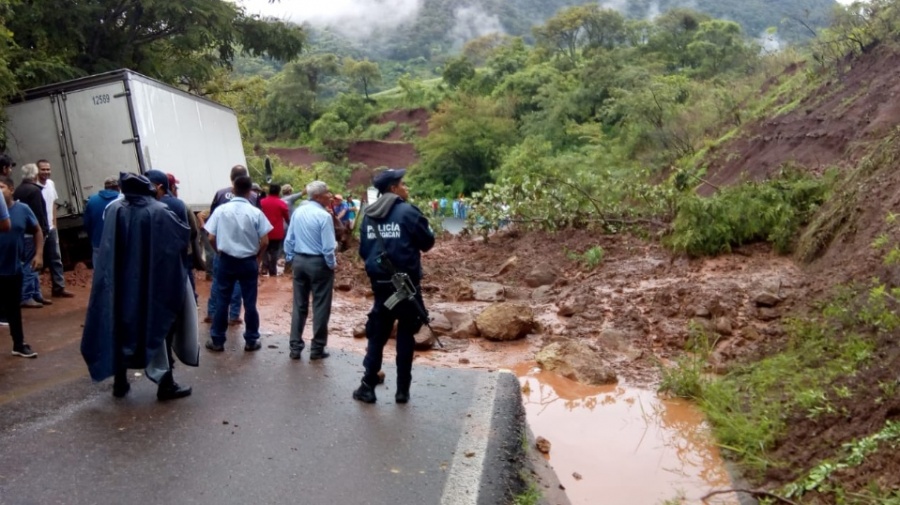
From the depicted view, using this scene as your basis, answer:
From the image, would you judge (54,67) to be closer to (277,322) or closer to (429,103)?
(277,322)

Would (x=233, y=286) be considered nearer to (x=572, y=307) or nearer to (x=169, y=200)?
(x=169, y=200)

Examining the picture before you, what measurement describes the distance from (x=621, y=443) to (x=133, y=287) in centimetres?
413

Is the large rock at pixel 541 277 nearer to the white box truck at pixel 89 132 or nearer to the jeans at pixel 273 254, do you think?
the jeans at pixel 273 254

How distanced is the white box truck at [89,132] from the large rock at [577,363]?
253 inches

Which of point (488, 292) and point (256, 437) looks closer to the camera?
point (256, 437)

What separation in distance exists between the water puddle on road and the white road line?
717 mm

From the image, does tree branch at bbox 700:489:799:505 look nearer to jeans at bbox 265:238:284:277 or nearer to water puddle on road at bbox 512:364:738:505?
water puddle on road at bbox 512:364:738:505

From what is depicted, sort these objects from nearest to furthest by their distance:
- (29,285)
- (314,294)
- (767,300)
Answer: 1. (314,294)
2. (29,285)
3. (767,300)

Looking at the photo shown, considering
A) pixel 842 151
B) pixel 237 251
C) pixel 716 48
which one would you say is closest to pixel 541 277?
pixel 842 151

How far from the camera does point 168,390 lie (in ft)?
19.2

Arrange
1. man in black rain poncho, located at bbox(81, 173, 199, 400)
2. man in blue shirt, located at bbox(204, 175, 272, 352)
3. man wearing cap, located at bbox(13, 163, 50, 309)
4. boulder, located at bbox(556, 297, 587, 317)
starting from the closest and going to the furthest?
1. man in black rain poncho, located at bbox(81, 173, 199, 400)
2. man in blue shirt, located at bbox(204, 175, 272, 352)
3. man wearing cap, located at bbox(13, 163, 50, 309)
4. boulder, located at bbox(556, 297, 587, 317)

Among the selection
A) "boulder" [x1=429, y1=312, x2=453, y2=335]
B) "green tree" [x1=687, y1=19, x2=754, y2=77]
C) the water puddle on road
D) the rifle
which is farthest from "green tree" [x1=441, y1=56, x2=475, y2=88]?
the rifle

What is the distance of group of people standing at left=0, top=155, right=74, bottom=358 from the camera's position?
256 inches

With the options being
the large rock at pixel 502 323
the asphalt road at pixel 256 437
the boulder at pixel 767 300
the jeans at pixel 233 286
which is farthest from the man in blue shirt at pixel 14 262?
the boulder at pixel 767 300
